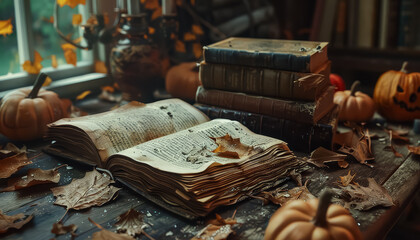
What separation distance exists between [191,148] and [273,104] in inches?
11.8

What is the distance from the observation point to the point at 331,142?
1149 mm

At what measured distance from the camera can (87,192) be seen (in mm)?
930

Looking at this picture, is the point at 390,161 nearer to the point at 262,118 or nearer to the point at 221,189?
the point at 262,118

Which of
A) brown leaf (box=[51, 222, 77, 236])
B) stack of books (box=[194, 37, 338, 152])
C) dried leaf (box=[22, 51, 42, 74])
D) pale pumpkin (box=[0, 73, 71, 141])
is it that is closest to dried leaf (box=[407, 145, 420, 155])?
stack of books (box=[194, 37, 338, 152])

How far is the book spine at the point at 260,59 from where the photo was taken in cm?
113

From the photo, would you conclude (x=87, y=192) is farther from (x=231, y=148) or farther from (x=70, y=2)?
(x=70, y=2)

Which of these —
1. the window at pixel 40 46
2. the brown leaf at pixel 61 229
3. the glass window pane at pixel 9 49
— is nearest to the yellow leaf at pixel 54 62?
the window at pixel 40 46

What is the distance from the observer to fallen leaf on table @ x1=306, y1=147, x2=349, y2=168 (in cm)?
110

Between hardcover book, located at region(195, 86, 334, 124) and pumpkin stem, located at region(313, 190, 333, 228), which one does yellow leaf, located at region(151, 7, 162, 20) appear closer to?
hardcover book, located at region(195, 86, 334, 124)

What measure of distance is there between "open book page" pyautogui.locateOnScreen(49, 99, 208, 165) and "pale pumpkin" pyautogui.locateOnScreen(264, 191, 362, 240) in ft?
1.54

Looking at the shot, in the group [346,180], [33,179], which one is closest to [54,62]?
[33,179]

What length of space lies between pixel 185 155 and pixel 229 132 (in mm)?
172

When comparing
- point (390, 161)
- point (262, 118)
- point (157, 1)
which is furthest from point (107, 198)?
point (157, 1)

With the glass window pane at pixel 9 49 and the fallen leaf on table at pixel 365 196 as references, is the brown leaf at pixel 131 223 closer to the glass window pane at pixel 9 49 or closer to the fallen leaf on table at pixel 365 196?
the fallen leaf on table at pixel 365 196
